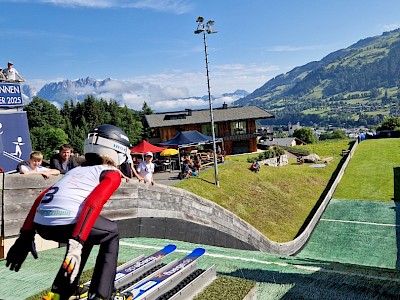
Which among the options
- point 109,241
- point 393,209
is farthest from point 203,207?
point 393,209

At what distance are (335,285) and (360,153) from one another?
1862 inches

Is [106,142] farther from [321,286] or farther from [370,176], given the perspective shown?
[370,176]

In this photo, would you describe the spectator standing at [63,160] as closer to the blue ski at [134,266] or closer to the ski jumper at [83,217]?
the blue ski at [134,266]

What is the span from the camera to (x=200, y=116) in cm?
5759

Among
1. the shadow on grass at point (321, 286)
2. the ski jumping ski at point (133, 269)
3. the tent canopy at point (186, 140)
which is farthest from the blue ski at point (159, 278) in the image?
the tent canopy at point (186, 140)

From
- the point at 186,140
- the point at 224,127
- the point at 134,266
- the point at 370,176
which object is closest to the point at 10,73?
the point at 134,266

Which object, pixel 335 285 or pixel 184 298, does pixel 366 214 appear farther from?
pixel 184 298

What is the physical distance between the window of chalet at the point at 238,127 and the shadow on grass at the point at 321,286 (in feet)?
166

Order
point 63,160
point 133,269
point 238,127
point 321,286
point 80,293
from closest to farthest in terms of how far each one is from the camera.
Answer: point 80,293 → point 133,269 → point 321,286 → point 63,160 → point 238,127

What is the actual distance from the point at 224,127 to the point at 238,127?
2.24 meters

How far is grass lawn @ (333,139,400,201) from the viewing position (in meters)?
28.0

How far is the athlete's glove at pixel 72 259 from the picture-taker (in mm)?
2913

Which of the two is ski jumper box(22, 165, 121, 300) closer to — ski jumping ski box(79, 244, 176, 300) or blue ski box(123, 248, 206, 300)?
blue ski box(123, 248, 206, 300)

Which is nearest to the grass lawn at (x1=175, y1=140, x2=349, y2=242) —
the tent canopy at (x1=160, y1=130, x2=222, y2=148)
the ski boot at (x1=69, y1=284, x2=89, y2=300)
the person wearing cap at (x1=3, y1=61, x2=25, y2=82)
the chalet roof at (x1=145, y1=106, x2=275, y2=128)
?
the tent canopy at (x1=160, y1=130, x2=222, y2=148)
